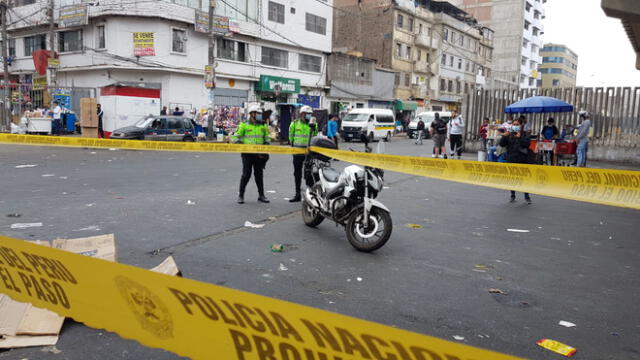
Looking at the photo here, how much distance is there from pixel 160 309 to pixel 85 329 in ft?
6.86

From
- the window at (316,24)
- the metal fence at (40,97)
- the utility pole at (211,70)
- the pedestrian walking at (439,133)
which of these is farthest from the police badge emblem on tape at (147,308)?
the window at (316,24)

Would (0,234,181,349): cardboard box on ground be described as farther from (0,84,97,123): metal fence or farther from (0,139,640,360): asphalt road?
(0,84,97,123): metal fence

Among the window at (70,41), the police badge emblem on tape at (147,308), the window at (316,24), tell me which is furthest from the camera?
the window at (316,24)

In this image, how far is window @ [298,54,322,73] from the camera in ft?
124

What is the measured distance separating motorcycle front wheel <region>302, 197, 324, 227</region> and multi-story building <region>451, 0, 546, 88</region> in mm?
72751

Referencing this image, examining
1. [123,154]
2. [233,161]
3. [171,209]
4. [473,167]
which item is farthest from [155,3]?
[473,167]

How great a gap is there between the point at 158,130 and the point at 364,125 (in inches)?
577

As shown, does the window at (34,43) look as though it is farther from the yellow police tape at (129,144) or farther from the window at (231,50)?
the yellow police tape at (129,144)

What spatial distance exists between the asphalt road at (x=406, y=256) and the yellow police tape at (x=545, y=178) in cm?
102

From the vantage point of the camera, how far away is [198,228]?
21.7ft

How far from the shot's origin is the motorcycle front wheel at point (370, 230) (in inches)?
222

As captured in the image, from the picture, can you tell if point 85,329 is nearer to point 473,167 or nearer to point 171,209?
point 473,167

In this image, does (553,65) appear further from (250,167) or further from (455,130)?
(250,167)

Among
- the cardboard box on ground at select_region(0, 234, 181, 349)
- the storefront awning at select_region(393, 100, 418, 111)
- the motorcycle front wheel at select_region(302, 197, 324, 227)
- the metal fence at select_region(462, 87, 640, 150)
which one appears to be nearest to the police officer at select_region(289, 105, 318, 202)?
the motorcycle front wheel at select_region(302, 197, 324, 227)
